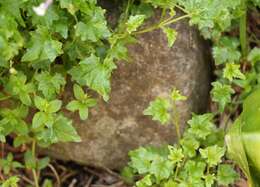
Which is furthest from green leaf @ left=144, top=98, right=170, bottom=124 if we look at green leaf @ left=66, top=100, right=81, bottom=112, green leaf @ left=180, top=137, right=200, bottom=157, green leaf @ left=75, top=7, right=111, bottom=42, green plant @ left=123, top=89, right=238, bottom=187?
green leaf @ left=75, top=7, right=111, bottom=42

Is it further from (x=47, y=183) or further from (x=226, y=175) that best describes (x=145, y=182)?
(x=47, y=183)

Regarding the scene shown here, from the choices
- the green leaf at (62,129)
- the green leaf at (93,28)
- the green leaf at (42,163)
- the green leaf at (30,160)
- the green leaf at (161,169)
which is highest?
the green leaf at (93,28)

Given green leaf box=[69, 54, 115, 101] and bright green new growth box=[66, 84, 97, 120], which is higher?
green leaf box=[69, 54, 115, 101]

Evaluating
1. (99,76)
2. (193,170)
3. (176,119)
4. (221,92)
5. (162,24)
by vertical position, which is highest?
(162,24)

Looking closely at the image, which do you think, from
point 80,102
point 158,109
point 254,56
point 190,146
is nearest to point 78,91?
point 80,102

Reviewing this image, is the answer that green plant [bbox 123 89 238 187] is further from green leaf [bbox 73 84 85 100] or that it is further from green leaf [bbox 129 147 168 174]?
green leaf [bbox 73 84 85 100]

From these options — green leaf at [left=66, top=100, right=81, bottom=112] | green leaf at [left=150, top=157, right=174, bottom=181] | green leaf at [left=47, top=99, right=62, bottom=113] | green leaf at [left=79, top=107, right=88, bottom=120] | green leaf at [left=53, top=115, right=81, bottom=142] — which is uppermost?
green leaf at [left=47, top=99, right=62, bottom=113]

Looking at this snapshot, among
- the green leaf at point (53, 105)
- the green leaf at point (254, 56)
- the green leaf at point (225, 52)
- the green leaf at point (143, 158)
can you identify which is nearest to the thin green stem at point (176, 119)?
the green leaf at point (143, 158)

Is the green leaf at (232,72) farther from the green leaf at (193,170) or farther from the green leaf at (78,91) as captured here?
the green leaf at (78,91)
